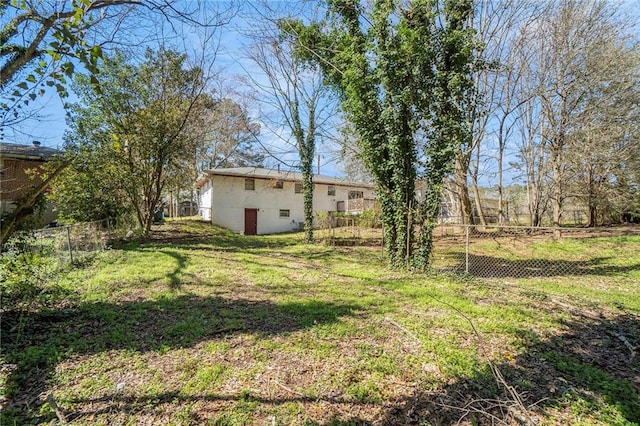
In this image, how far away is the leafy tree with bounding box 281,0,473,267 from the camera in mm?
7367

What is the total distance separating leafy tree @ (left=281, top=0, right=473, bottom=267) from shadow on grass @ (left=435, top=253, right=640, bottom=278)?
205 centimetres

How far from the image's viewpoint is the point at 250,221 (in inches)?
810

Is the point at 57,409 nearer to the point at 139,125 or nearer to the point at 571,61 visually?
the point at 139,125

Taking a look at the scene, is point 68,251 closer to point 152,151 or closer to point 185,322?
point 185,322

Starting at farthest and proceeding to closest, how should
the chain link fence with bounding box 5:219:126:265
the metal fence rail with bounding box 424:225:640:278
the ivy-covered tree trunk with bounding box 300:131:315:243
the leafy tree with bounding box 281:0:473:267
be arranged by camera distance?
1. the ivy-covered tree trunk with bounding box 300:131:315:243
2. the metal fence rail with bounding box 424:225:640:278
3. the leafy tree with bounding box 281:0:473:267
4. the chain link fence with bounding box 5:219:126:265

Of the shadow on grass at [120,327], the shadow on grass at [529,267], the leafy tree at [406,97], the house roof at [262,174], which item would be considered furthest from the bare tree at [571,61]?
the shadow on grass at [120,327]

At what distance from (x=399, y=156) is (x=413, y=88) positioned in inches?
69.6

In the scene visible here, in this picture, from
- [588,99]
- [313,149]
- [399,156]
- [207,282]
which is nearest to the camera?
[207,282]

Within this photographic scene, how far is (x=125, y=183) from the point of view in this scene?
12.4 m

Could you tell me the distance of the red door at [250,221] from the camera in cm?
2038

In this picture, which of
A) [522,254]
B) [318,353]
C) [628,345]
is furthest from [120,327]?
[522,254]

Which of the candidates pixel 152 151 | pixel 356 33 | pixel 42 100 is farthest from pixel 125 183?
pixel 356 33

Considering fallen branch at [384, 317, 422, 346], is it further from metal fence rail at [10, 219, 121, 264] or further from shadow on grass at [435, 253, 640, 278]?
metal fence rail at [10, 219, 121, 264]

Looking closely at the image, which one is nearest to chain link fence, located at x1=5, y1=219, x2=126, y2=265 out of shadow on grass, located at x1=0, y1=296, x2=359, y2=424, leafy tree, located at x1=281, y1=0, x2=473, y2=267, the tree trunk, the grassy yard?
the grassy yard
